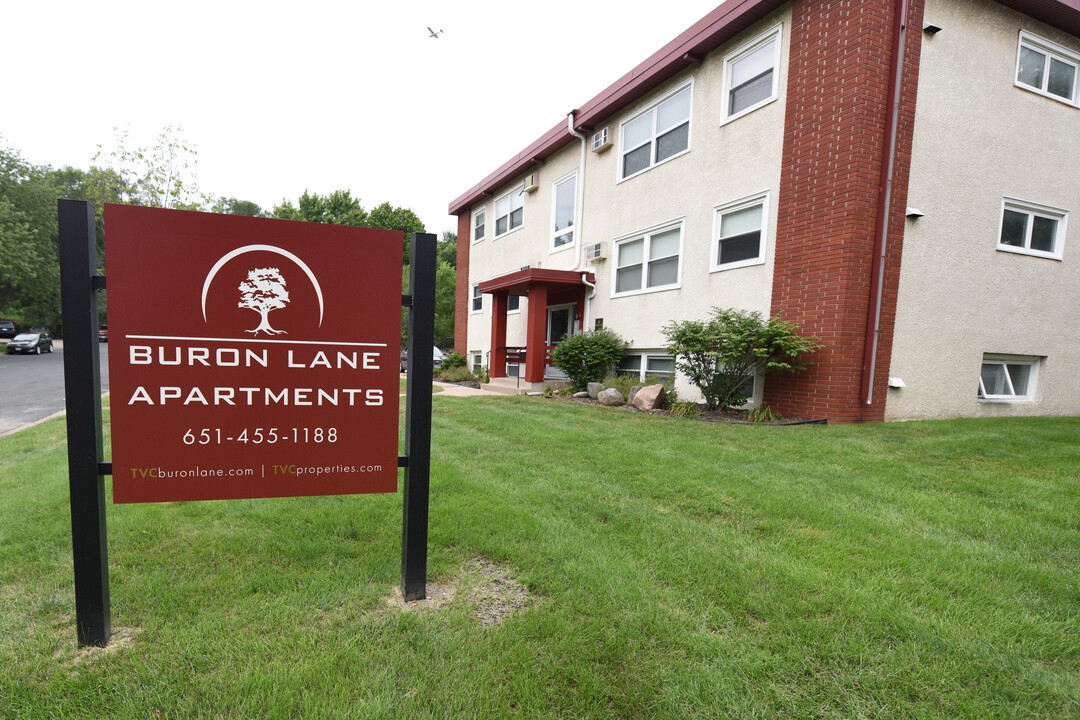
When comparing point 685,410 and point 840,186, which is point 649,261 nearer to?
point 685,410

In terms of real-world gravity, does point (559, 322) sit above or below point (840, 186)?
below

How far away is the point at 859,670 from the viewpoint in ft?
5.93

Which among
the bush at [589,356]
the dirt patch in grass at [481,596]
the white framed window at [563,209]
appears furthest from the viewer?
the white framed window at [563,209]

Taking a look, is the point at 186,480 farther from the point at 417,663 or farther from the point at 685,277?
the point at 685,277

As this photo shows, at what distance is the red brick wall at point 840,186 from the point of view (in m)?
7.14

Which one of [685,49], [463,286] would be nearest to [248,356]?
[685,49]

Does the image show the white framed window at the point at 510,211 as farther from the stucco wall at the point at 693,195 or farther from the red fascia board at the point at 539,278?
the red fascia board at the point at 539,278

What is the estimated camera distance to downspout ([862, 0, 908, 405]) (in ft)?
23.6

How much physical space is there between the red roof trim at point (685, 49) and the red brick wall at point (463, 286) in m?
5.80

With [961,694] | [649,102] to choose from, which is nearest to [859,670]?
[961,694]

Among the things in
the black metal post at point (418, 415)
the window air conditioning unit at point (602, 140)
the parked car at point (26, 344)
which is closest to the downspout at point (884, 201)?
the window air conditioning unit at point (602, 140)

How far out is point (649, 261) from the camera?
10633 mm

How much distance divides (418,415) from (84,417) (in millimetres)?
1198

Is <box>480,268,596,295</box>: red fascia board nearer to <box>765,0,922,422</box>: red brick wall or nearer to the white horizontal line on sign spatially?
<box>765,0,922,422</box>: red brick wall
